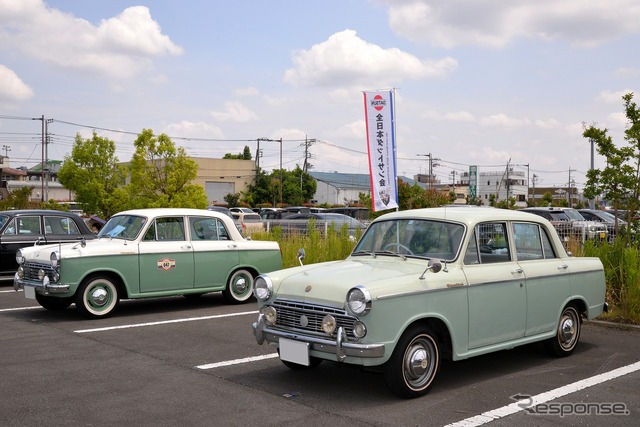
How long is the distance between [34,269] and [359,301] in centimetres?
652

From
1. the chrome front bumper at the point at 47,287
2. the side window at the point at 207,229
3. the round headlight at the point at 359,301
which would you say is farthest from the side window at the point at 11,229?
the round headlight at the point at 359,301

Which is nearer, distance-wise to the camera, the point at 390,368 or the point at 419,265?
the point at 390,368

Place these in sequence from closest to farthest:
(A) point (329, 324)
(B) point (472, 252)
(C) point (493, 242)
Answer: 1. (A) point (329, 324)
2. (B) point (472, 252)
3. (C) point (493, 242)

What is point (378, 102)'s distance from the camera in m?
13.1

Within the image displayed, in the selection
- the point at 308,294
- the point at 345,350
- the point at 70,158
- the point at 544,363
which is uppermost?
the point at 70,158

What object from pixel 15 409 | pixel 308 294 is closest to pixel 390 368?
pixel 308 294

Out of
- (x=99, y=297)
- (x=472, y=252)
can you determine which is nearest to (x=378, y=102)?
(x=99, y=297)

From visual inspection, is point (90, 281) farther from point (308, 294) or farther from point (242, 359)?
point (308, 294)

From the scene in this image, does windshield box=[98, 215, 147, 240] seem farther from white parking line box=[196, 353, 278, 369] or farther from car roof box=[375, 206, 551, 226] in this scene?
car roof box=[375, 206, 551, 226]

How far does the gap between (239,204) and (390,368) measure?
206 ft

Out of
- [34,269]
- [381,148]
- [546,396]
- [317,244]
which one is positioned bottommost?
[546,396]

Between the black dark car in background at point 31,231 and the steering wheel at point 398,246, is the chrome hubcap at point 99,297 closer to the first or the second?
the black dark car in background at point 31,231

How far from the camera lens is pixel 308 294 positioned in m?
5.88

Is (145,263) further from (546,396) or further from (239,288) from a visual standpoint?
(546,396)
